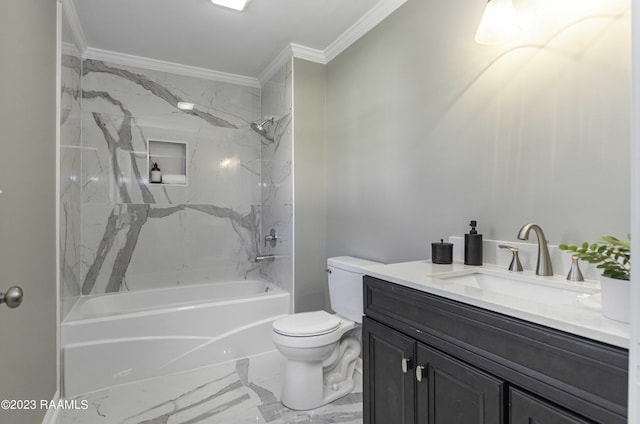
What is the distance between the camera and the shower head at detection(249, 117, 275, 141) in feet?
10.7

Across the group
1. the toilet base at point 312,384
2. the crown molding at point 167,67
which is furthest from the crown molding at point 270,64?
the toilet base at point 312,384

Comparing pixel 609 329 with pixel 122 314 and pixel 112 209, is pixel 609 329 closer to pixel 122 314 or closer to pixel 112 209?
pixel 122 314

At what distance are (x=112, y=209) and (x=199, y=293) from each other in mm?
1096

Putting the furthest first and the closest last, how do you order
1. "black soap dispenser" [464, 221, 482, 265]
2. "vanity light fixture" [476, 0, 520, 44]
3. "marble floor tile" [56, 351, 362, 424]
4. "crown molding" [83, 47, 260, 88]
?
"crown molding" [83, 47, 260, 88] → "marble floor tile" [56, 351, 362, 424] → "black soap dispenser" [464, 221, 482, 265] → "vanity light fixture" [476, 0, 520, 44]

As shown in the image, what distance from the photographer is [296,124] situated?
2836 millimetres

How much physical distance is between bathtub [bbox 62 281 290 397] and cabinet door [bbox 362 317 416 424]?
143cm

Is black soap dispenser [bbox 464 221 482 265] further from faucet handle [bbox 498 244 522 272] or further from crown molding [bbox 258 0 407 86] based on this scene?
crown molding [bbox 258 0 407 86]

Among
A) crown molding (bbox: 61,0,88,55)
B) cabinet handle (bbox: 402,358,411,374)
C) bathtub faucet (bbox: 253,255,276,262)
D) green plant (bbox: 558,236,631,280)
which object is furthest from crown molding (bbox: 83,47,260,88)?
green plant (bbox: 558,236,631,280)

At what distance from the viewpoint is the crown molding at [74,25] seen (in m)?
2.16

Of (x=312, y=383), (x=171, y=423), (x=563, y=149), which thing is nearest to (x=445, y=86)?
(x=563, y=149)

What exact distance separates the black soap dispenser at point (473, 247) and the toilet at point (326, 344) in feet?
1.80

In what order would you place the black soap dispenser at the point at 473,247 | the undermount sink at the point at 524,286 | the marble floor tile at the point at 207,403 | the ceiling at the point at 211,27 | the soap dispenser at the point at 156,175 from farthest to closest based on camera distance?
the soap dispenser at the point at 156,175 < the ceiling at the point at 211,27 < the marble floor tile at the point at 207,403 < the black soap dispenser at the point at 473,247 < the undermount sink at the point at 524,286

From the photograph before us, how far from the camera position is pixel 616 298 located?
29.9 inches

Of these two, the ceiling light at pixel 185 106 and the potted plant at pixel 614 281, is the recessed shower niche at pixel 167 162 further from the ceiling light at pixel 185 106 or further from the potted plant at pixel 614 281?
the potted plant at pixel 614 281
